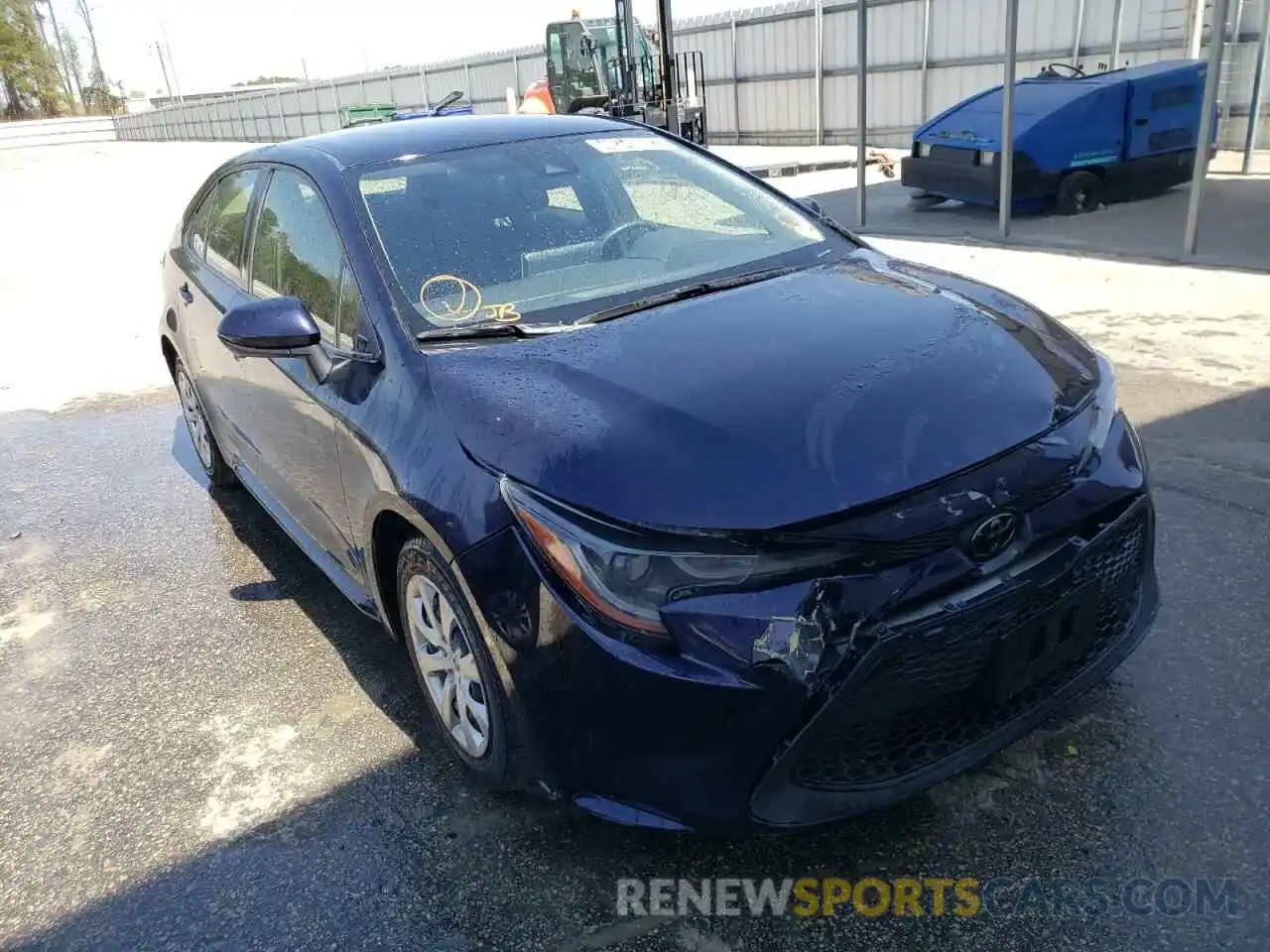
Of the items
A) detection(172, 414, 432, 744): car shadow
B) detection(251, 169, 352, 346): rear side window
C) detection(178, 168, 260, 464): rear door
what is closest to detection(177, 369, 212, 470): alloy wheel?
detection(172, 414, 432, 744): car shadow

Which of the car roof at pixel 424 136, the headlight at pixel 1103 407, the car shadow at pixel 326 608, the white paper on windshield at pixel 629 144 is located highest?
the car roof at pixel 424 136

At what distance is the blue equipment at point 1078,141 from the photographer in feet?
33.1

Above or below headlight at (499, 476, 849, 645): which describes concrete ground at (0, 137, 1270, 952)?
below

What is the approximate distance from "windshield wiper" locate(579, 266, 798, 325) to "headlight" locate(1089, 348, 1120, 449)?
3.12 feet

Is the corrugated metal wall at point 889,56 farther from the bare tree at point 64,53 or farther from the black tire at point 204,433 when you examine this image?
the bare tree at point 64,53

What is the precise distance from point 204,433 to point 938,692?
3.94m

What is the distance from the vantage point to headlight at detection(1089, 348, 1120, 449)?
233 cm

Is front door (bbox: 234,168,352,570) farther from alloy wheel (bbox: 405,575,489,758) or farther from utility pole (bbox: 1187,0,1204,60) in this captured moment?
utility pole (bbox: 1187,0,1204,60)

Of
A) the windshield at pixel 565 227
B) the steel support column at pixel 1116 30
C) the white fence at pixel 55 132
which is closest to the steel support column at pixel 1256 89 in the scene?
the steel support column at pixel 1116 30

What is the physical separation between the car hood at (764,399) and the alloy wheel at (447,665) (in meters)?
0.47

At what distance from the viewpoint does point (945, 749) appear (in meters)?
2.09

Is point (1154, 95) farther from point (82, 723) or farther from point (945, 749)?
point (82, 723)

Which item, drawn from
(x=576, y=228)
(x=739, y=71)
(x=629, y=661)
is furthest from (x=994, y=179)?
(x=739, y=71)

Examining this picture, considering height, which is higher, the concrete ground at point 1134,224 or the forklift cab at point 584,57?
the forklift cab at point 584,57
